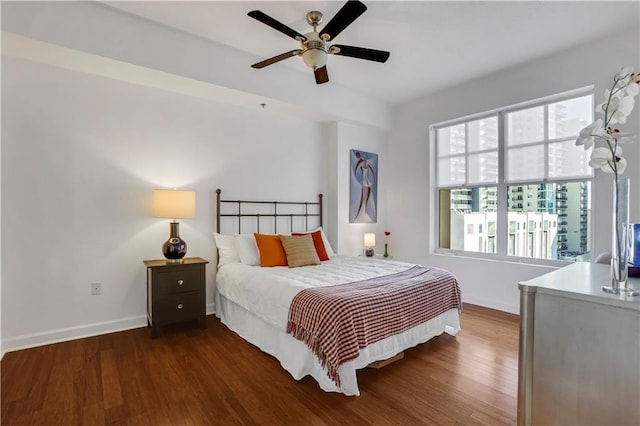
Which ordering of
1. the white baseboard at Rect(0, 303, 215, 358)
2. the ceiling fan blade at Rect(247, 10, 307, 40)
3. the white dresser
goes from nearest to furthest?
the white dresser, the ceiling fan blade at Rect(247, 10, 307, 40), the white baseboard at Rect(0, 303, 215, 358)

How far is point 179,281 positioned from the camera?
120 inches

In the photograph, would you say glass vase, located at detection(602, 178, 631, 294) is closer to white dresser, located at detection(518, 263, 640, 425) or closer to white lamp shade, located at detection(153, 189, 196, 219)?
white dresser, located at detection(518, 263, 640, 425)

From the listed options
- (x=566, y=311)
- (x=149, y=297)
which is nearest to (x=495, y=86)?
(x=566, y=311)

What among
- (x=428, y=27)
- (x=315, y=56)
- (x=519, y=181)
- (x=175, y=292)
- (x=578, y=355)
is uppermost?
(x=428, y=27)

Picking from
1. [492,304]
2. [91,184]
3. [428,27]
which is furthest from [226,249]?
[492,304]

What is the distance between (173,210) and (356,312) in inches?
81.3

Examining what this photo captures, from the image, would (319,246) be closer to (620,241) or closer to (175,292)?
(175,292)

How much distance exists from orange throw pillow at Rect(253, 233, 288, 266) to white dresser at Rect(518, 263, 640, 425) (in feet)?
8.21

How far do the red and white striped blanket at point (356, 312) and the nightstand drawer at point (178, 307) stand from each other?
1341mm

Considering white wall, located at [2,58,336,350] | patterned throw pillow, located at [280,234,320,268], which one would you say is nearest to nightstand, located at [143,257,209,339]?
white wall, located at [2,58,336,350]

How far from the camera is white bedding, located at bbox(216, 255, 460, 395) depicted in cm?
219

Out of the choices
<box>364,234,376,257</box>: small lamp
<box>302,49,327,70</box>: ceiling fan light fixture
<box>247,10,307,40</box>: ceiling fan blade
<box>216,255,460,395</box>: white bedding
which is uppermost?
<box>247,10,307,40</box>: ceiling fan blade

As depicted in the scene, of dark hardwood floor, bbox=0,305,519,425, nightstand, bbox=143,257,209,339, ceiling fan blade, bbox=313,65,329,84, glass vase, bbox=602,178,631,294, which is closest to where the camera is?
glass vase, bbox=602,178,631,294

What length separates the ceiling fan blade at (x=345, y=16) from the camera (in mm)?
1973
